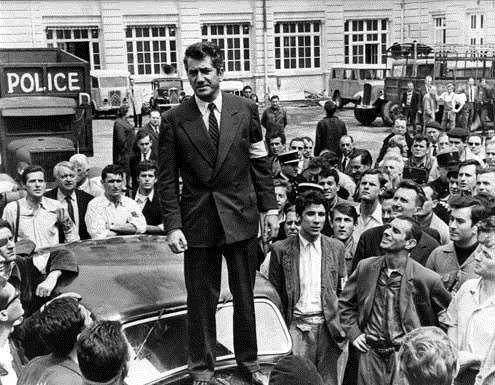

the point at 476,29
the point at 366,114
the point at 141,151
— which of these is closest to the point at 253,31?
the point at 476,29

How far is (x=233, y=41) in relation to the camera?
36.1m

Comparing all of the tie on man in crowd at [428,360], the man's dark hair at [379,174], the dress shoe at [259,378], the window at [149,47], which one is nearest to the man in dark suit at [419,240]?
the man's dark hair at [379,174]

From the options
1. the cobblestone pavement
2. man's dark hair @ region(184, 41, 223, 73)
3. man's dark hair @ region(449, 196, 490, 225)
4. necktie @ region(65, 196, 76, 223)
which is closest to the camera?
man's dark hair @ region(184, 41, 223, 73)

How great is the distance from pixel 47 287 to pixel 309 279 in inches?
71.8

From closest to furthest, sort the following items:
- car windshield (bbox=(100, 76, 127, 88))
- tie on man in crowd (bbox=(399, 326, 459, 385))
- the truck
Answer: tie on man in crowd (bbox=(399, 326, 459, 385)) < the truck < car windshield (bbox=(100, 76, 127, 88))

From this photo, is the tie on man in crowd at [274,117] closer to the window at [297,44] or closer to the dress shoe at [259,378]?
the dress shoe at [259,378]

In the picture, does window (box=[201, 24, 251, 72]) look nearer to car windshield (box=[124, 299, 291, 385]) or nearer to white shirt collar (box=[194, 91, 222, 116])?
car windshield (box=[124, 299, 291, 385])

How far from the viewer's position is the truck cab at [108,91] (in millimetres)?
29422

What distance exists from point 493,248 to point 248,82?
3206 cm

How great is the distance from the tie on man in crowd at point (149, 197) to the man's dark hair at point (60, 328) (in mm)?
3788

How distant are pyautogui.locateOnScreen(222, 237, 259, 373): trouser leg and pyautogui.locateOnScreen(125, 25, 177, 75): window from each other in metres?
31.2

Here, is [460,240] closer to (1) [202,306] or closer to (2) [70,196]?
(1) [202,306]

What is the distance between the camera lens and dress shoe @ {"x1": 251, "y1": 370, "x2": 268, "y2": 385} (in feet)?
13.9

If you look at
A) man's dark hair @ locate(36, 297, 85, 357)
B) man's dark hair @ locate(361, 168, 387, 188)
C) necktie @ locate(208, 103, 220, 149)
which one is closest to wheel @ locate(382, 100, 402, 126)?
man's dark hair @ locate(361, 168, 387, 188)
